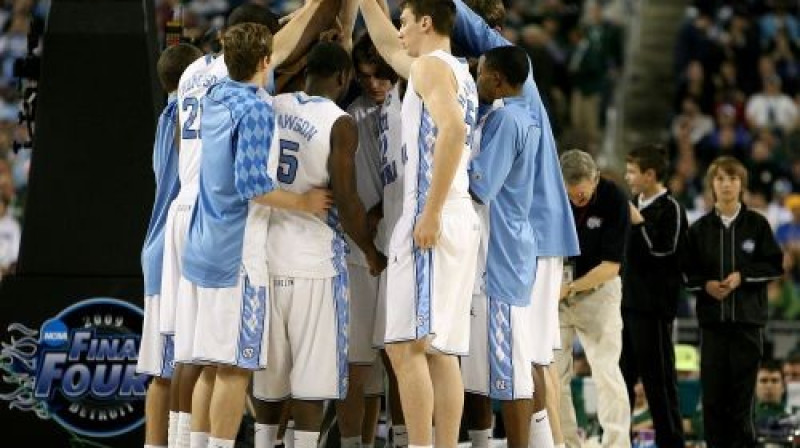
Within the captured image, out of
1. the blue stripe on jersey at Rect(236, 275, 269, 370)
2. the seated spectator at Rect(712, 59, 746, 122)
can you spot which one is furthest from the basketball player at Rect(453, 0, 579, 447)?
the seated spectator at Rect(712, 59, 746, 122)

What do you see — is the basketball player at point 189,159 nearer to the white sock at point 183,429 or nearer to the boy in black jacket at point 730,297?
the white sock at point 183,429

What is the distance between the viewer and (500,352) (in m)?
8.87

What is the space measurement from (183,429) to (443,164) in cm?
207

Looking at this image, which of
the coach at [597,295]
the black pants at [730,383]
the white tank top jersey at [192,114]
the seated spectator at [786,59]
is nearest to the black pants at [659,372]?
the black pants at [730,383]

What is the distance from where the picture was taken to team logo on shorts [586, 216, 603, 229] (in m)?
10.8

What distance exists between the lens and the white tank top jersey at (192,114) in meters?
9.02

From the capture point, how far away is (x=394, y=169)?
913cm

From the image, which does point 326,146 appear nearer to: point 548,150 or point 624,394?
point 548,150

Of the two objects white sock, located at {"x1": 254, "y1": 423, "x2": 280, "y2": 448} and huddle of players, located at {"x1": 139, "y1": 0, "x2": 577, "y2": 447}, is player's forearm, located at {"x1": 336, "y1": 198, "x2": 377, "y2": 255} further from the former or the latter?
white sock, located at {"x1": 254, "y1": 423, "x2": 280, "y2": 448}

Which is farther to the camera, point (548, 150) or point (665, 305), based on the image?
point (665, 305)

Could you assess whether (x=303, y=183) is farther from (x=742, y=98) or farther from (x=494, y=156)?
(x=742, y=98)

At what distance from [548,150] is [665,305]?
2.46m

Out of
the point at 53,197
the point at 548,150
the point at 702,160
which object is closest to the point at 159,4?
the point at 702,160

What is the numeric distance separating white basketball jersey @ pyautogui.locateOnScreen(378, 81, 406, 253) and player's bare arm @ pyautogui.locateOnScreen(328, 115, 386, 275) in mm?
418
